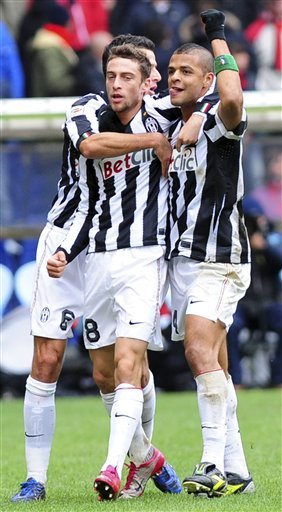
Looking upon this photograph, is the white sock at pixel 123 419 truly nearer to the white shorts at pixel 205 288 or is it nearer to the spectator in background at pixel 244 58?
the white shorts at pixel 205 288

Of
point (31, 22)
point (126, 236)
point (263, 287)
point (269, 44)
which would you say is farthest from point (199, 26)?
point (126, 236)

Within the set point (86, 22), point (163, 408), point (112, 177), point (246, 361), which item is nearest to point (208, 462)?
point (112, 177)

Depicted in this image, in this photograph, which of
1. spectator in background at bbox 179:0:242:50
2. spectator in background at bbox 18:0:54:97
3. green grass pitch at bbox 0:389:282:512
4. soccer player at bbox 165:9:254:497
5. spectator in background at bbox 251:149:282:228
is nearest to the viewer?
green grass pitch at bbox 0:389:282:512

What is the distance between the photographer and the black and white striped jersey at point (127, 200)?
22.4 ft

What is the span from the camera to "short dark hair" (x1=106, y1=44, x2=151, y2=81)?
681 centimetres

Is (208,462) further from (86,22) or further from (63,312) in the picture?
(86,22)

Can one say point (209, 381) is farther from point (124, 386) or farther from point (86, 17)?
point (86, 17)

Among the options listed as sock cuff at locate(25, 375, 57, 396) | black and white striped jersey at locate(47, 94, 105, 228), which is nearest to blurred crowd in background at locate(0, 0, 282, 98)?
black and white striped jersey at locate(47, 94, 105, 228)

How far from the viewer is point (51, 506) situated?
6.36m

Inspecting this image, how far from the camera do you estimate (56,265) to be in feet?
22.2

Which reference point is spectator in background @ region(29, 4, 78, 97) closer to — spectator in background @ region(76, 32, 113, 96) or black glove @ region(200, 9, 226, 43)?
spectator in background @ region(76, 32, 113, 96)

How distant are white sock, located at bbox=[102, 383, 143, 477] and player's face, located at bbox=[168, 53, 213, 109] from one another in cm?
152

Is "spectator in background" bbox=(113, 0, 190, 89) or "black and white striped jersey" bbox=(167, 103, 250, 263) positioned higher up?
"spectator in background" bbox=(113, 0, 190, 89)

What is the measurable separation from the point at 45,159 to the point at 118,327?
6.65 meters
